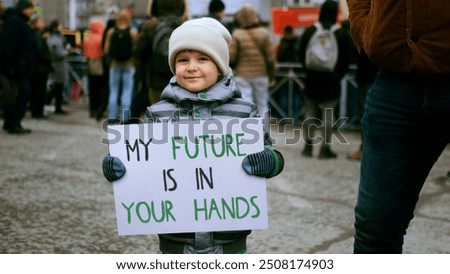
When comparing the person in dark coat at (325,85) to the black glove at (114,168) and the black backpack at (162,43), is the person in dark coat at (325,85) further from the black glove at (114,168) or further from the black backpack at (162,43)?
the black glove at (114,168)

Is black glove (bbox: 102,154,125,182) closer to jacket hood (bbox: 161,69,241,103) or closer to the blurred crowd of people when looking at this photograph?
jacket hood (bbox: 161,69,241,103)

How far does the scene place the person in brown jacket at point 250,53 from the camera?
7.18 meters

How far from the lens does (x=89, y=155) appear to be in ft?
23.4

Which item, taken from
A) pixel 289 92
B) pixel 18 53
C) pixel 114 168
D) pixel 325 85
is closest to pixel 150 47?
pixel 325 85

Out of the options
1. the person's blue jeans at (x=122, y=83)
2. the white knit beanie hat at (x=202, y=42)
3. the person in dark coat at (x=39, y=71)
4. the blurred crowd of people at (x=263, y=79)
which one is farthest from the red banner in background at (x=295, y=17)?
the white knit beanie hat at (x=202, y=42)

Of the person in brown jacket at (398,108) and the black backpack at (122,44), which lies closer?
the person in brown jacket at (398,108)

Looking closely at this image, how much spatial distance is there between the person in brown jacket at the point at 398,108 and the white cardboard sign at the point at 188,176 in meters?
0.39

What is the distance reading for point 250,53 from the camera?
23.7 feet

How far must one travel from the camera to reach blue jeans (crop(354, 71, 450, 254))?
221 cm

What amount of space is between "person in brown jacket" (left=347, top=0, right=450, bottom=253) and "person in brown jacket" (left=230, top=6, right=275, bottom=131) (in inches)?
190

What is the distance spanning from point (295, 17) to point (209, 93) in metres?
12.3

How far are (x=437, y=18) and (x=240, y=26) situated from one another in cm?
529
